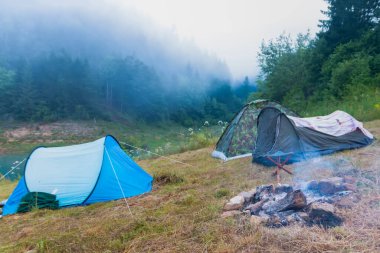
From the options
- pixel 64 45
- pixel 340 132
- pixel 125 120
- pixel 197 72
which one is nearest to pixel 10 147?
pixel 125 120

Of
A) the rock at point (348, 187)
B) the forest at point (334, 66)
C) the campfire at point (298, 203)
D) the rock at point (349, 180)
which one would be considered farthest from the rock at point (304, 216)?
the forest at point (334, 66)

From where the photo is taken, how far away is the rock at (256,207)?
322 centimetres

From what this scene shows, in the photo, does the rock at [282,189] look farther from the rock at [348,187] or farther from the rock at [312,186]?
the rock at [348,187]

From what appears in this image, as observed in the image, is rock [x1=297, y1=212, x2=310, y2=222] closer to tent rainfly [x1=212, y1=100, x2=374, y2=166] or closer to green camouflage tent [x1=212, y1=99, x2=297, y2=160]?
tent rainfly [x1=212, y1=100, x2=374, y2=166]

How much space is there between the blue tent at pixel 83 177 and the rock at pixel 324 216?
2.94m

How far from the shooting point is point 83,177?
4992mm

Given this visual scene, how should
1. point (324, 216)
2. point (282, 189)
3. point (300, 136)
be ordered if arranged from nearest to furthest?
point (324, 216) < point (282, 189) < point (300, 136)

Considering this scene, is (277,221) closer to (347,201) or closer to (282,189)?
(282,189)

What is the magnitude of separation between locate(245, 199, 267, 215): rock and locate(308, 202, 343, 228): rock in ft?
1.84

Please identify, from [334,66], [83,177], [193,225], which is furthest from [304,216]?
[334,66]

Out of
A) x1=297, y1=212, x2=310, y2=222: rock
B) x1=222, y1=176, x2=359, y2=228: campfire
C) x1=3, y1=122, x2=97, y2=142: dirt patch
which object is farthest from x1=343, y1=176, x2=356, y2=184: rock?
x1=3, y1=122, x2=97, y2=142: dirt patch

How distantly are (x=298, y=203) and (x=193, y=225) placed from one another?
1.14 meters

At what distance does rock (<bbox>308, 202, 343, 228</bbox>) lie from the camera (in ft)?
9.00

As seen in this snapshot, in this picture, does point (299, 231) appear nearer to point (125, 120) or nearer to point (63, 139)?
point (63, 139)
